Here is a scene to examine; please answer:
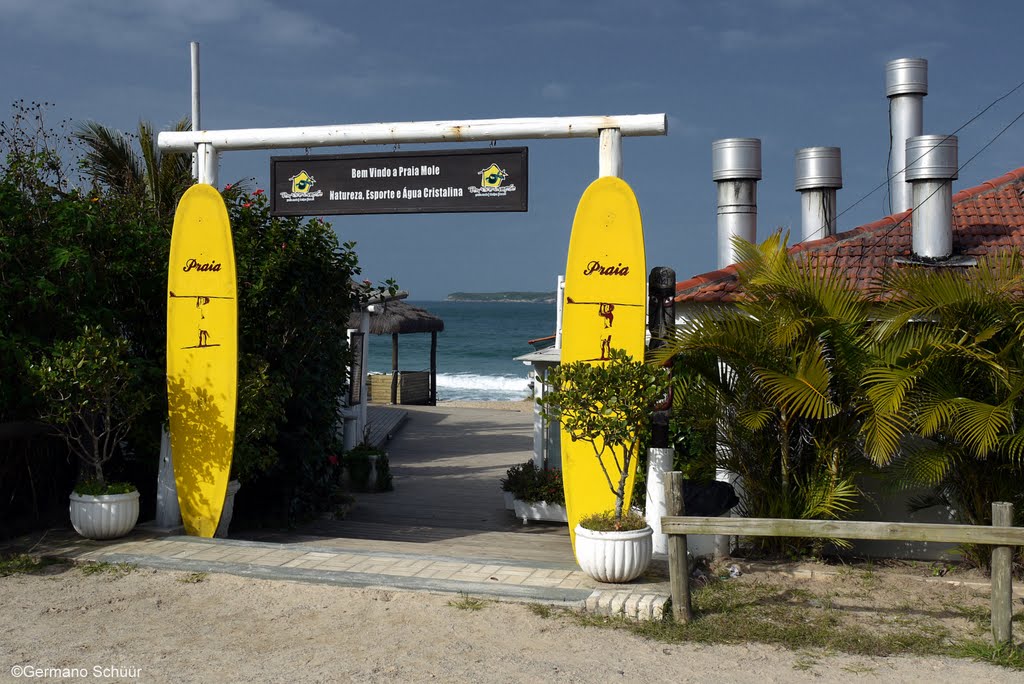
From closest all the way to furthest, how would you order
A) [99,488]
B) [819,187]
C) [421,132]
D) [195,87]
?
[99,488], [421,132], [819,187], [195,87]

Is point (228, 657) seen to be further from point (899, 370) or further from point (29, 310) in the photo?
point (899, 370)

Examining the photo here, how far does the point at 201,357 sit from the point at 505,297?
182 m

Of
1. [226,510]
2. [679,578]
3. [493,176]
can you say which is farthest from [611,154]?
[226,510]

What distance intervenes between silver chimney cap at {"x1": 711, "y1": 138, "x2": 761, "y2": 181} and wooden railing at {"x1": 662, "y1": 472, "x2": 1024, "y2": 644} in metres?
6.02

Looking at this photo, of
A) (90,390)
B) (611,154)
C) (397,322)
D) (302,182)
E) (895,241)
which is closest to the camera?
(90,390)

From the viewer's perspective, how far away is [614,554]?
7047mm

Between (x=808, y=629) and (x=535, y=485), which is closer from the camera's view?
(x=808, y=629)

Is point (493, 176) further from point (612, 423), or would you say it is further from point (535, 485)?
point (535, 485)

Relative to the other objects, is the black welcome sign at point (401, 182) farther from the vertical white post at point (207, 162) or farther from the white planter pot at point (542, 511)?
the white planter pot at point (542, 511)

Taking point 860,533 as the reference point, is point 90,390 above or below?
above

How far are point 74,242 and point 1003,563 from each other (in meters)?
7.84

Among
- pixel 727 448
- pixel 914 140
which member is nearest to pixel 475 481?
pixel 727 448

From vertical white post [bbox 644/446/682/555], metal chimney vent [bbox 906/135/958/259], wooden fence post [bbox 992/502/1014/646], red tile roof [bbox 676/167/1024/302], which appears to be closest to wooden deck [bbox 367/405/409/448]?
red tile roof [bbox 676/167/1024/302]

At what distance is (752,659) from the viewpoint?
5.71 metres
